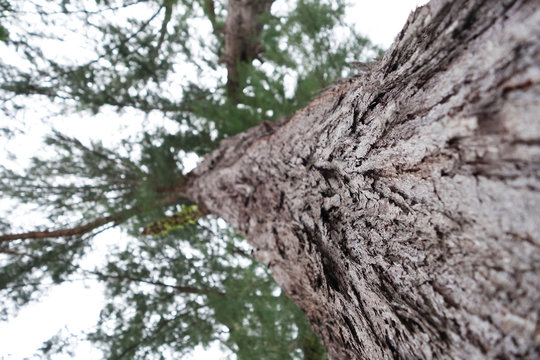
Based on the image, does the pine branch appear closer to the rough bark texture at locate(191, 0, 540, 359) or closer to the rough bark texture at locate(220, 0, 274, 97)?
the rough bark texture at locate(220, 0, 274, 97)

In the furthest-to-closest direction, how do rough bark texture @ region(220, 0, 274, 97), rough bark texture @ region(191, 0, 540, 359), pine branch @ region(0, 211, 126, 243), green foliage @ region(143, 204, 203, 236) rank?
rough bark texture @ region(220, 0, 274, 97) < green foliage @ region(143, 204, 203, 236) < pine branch @ region(0, 211, 126, 243) < rough bark texture @ region(191, 0, 540, 359)

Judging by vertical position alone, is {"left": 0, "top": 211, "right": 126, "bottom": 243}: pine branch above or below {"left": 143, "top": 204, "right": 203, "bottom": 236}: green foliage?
above

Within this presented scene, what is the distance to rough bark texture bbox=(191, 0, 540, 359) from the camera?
42 cm

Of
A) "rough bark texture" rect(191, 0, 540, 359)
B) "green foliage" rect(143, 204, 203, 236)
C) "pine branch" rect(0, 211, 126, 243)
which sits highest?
"pine branch" rect(0, 211, 126, 243)

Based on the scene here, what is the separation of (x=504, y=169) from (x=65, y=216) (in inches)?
178

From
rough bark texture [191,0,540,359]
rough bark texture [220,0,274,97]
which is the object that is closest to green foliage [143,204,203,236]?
rough bark texture [220,0,274,97]

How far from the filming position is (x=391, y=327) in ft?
2.55

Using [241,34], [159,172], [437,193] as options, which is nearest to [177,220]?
[159,172]

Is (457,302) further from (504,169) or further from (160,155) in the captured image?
(160,155)

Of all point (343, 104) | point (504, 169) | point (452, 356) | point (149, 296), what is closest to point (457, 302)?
point (452, 356)

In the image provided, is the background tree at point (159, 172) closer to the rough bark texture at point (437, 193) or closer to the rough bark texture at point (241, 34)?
the rough bark texture at point (241, 34)

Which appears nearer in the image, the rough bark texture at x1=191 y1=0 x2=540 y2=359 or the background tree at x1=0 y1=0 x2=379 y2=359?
the rough bark texture at x1=191 y1=0 x2=540 y2=359

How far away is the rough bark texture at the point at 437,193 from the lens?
417mm

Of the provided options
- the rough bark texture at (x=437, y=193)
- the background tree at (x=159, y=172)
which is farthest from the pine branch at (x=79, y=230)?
the rough bark texture at (x=437, y=193)
